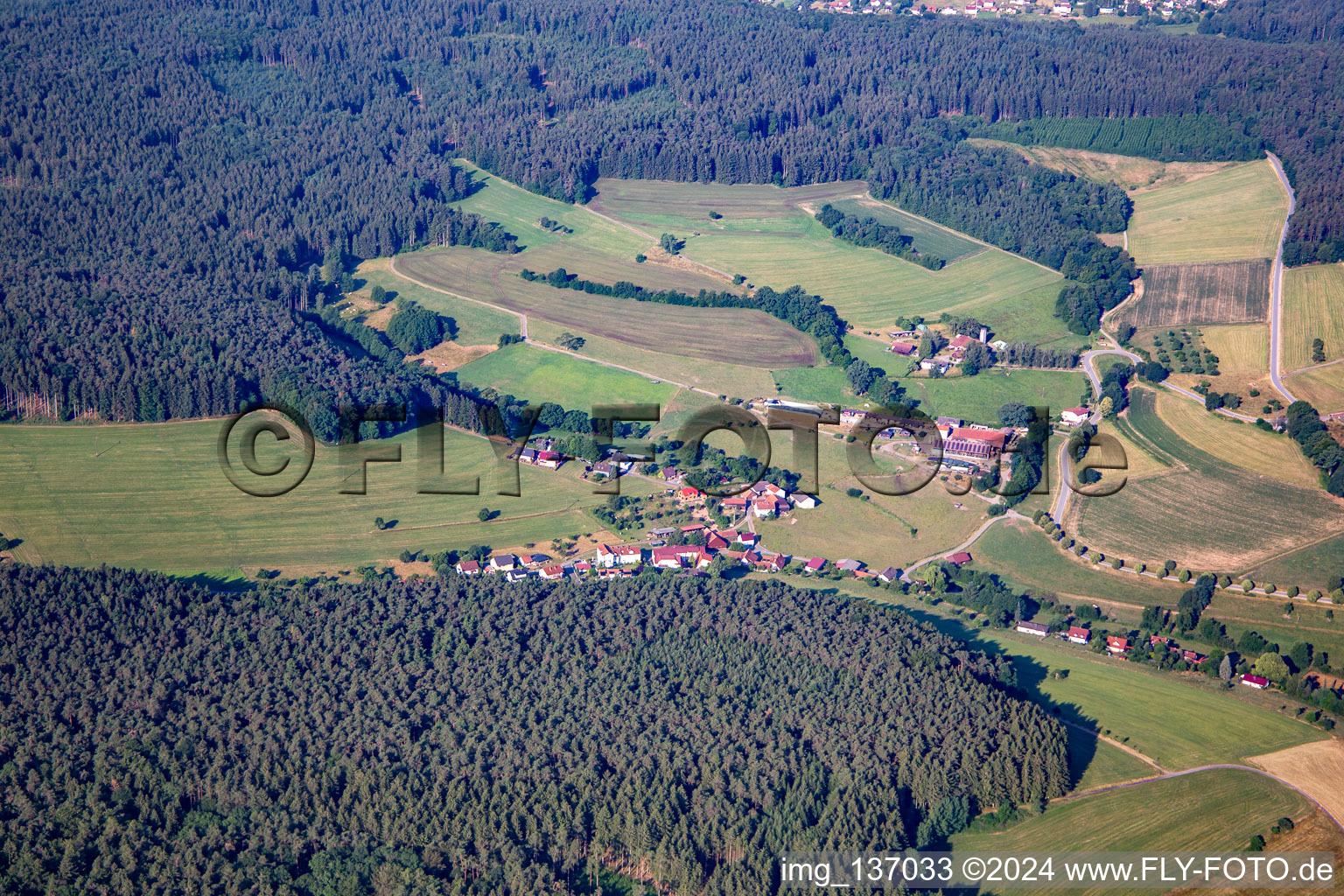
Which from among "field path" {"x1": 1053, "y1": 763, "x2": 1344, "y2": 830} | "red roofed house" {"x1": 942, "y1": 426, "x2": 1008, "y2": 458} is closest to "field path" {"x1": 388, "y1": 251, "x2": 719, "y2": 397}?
"red roofed house" {"x1": 942, "y1": 426, "x2": 1008, "y2": 458}

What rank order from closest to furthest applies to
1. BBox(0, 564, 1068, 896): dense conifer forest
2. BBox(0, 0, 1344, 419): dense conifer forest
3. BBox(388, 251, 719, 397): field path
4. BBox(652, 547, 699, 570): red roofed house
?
BBox(0, 564, 1068, 896): dense conifer forest < BBox(652, 547, 699, 570): red roofed house < BBox(388, 251, 719, 397): field path < BBox(0, 0, 1344, 419): dense conifer forest

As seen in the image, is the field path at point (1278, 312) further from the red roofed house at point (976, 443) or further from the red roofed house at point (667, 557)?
the red roofed house at point (667, 557)

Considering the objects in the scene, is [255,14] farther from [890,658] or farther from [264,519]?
[890,658]

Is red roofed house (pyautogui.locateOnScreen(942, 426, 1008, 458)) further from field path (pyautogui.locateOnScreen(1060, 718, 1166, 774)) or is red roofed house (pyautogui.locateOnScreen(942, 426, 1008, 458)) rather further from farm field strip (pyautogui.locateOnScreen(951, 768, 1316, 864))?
farm field strip (pyautogui.locateOnScreen(951, 768, 1316, 864))

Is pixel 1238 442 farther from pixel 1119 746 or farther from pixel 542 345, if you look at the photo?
pixel 542 345

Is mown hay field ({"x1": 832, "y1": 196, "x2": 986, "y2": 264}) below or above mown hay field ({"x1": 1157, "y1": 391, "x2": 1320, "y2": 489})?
above

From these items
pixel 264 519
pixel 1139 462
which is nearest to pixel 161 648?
pixel 264 519

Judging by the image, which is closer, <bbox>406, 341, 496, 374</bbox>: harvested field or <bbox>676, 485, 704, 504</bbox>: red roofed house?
<bbox>676, 485, 704, 504</bbox>: red roofed house
